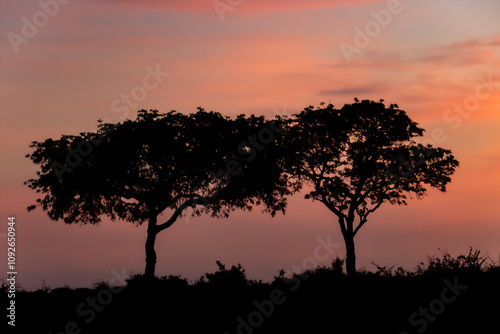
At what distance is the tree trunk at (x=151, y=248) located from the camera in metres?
55.8

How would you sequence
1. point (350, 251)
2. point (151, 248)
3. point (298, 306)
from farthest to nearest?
point (350, 251) → point (151, 248) → point (298, 306)

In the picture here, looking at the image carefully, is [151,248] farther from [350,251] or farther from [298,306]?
[298,306]

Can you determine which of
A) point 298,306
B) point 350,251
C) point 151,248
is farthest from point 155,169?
point 298,306

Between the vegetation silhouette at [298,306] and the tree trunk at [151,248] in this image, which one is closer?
the vegetation silhouette at [298,306]

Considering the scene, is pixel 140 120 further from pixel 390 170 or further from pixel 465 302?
pixel 465 302

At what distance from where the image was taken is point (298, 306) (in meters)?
20.3

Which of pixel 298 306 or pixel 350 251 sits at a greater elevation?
pixel 350 251

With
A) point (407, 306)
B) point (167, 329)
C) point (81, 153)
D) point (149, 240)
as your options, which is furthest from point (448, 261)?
point (81, 153)

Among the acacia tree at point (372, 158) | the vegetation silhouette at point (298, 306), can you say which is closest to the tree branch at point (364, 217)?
the acacia tree at point (372, 158)

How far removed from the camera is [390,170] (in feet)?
207

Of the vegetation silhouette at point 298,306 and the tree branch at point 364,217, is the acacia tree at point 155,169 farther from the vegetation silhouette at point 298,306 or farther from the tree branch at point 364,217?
the vegetation silhouette at point 298,306

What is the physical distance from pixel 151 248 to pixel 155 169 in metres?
6.72

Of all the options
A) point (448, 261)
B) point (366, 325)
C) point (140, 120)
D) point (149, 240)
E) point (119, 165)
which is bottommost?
point (366, 325)

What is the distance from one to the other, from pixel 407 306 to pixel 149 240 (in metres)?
39.8
